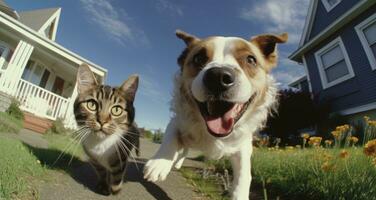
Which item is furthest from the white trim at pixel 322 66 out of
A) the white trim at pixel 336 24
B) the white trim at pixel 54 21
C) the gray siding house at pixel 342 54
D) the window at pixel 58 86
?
the white trim at pixel 54 21

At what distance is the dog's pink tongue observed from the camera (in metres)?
2.53

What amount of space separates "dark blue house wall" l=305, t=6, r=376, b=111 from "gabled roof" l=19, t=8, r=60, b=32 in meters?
15.5

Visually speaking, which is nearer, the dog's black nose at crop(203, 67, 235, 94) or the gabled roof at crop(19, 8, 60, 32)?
the dog's black nose at crop(203, 67, 235, 94)

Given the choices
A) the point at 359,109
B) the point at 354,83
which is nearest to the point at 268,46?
the point at 359,109

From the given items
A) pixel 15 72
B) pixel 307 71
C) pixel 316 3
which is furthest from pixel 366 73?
pixel 15 72

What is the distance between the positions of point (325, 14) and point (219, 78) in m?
13.0

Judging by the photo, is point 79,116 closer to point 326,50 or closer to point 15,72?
point 15,72

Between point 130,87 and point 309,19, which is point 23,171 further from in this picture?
point 309,19

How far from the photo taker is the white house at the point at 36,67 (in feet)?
39.9

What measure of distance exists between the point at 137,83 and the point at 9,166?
4.68 feet

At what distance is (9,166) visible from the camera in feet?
8.50

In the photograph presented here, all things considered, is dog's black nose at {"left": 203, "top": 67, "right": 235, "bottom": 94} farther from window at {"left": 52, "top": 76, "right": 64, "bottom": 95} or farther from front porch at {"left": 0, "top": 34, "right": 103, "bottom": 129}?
window at {"left": 52, "top": 76, "right": 64, "bottom": 95}

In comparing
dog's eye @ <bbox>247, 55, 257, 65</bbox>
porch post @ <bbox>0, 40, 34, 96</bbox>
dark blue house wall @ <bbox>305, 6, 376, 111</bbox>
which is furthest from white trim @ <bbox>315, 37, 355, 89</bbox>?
porch post @ <bbox>0, 40, 34, 96</bbox>

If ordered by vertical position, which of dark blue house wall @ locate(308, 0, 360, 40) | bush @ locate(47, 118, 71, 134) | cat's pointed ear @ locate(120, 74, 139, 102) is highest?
dark blue house wall @ locate(308, 0, 360, 40)
